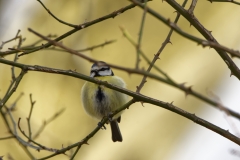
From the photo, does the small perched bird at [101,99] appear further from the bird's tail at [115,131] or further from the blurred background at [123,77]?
the blurred background at [123,77]

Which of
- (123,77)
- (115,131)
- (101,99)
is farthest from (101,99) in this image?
(123,77)

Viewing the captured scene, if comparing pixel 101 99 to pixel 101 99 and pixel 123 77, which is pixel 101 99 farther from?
pixel 123 77

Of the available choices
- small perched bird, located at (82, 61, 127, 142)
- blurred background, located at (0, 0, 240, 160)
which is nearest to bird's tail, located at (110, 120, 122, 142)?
small perched bird, located at (82, 61, 127, 142)

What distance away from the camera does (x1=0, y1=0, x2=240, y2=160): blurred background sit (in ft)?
16.0

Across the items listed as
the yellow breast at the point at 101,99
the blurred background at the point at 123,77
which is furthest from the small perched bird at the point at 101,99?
the blurred background at the point at 123,77

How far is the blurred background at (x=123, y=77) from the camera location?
488 centimetres

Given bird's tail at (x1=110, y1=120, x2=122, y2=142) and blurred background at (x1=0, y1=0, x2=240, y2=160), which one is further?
blurred background at (x1=0, y1=0, x2=240, y2=160)

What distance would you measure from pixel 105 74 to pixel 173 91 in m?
2.13

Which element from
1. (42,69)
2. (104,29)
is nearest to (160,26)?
(104,29)

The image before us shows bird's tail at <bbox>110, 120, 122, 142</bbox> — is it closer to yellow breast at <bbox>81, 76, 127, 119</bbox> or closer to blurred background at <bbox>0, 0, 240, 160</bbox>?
yellow breast at <bbox>81, 76, 127, 119</bbox>

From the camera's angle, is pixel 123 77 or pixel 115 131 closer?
pixel 115 131

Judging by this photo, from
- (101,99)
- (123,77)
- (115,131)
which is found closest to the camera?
(101,99)

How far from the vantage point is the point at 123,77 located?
524cm

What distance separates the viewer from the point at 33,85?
5.10m
